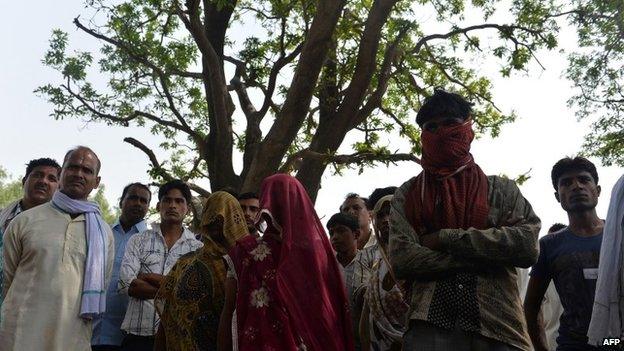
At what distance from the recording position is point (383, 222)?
384cm

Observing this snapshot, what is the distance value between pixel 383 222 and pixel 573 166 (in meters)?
1.16

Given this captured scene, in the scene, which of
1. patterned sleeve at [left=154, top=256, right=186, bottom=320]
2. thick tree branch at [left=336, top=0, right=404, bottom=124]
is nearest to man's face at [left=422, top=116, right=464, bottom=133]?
patterned sleeve at [left=154, top=256, right=186, bottom=320]

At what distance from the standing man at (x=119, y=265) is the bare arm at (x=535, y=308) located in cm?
268

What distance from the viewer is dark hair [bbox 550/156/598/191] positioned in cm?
382

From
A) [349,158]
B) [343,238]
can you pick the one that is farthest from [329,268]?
[349,158]

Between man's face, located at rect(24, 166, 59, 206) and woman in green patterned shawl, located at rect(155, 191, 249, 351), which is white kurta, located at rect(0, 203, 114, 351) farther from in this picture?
man's face, located at rect(24, 166, 59, 206)

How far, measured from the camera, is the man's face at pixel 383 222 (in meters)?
3.78

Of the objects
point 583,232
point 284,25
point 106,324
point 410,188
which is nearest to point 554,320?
point 583,232

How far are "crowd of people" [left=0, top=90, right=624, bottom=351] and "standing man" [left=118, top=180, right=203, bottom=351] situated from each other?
1 centimetres

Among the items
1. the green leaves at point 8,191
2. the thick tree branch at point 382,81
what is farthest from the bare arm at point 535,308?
the green leaves at point 8,191

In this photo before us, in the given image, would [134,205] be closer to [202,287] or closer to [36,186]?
[36,186]

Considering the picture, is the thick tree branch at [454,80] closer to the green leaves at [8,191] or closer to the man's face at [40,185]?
the man's face at [40,185]

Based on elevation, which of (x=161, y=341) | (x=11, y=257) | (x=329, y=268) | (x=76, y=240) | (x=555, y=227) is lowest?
(x=161, y=341)

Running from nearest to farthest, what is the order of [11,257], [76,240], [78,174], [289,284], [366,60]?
[289,284], [11,257], [76,240], [78,174], [366,60]
